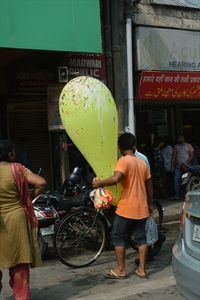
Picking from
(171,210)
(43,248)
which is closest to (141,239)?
(43,248)

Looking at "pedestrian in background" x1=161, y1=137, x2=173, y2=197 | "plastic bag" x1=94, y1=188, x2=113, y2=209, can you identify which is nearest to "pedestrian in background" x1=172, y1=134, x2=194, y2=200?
"pedestrian in background" x1=161, y1=137, x2=173, y2=197

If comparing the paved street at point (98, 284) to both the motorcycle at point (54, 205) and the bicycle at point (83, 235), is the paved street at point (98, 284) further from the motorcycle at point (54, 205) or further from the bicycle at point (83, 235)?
the motorcycle at point (54, 205)

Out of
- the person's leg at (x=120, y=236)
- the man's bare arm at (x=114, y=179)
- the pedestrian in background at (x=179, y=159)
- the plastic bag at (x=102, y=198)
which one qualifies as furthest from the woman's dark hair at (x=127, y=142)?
the pedestrian in background at (x=179, y=159)

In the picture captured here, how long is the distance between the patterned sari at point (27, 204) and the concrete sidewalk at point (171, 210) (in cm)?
507

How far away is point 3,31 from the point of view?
24.6ft

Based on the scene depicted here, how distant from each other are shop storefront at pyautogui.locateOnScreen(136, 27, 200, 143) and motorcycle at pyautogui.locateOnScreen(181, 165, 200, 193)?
70.7 inches

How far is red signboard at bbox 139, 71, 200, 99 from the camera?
10.4m

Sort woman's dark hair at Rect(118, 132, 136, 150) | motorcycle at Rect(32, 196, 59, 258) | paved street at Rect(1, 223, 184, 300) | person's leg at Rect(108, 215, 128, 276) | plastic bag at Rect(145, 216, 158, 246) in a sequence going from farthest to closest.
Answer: motorcycle at Rect(32, 196, 59, 258) → plastic bag at Rect(145, 216, 158, 246) → woman's dark hair at Rect(118, 132, 136, 150) → person's leg at Rect(108, 215, 128, 276) → paved street at Rect(1, 223, 184, 300)

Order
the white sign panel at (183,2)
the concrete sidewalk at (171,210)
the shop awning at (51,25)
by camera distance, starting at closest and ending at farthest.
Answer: the shop awning at (51,25) < the concrete sidewalk at (171,210) < the white sign panel at (183,2)

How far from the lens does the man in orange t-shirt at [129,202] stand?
4.95 m

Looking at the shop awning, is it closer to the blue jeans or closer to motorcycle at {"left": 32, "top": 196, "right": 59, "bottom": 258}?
motorcycle at {"left": 32, "top": 196, "right": 59, "bottom": 258}

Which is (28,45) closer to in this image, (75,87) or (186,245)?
(75,87)

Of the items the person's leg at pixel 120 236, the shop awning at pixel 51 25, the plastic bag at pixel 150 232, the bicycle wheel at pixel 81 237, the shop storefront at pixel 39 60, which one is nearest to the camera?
the person's leg at pixel 120 236

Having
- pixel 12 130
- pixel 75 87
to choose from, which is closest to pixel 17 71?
pixel 12 130
